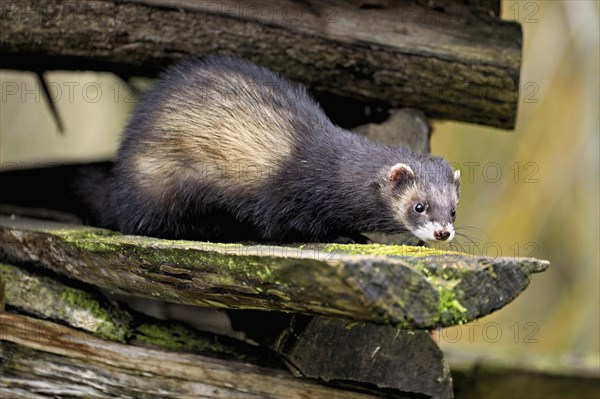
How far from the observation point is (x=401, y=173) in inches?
211

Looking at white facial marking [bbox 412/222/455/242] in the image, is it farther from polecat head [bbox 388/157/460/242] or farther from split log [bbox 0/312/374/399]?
split log [bbox 0/312/374/399]

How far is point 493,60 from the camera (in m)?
6.46

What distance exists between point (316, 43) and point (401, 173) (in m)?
1.38

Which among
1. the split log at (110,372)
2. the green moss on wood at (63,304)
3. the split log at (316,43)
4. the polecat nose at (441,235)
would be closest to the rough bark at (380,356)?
the split log at (110,372)

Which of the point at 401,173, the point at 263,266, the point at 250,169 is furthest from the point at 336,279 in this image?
the point at 250,169

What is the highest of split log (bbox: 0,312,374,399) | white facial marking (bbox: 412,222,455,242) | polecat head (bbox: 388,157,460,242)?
polecat head (bbox: 388,157,460,242)

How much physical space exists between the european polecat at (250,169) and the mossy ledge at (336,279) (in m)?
0.86

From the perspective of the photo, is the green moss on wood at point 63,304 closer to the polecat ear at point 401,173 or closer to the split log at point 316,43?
the split log at point 316,43

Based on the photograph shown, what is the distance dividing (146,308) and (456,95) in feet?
8.71

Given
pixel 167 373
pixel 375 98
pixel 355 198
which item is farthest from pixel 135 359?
pixel 375 98

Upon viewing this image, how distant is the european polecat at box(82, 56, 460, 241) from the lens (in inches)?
219

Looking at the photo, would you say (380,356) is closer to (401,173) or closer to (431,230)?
(431,230)

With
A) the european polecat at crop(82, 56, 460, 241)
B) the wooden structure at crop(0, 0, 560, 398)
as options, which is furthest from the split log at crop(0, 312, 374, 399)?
the european polecat at crop(82, 56, 460, 241)

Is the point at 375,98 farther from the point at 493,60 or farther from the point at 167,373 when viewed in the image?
the point at 167,373
